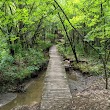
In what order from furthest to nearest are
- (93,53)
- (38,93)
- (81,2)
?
(93,53) < (81,2) < (38,93)

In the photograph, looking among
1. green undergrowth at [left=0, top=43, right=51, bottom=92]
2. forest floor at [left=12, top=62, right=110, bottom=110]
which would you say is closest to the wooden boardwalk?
forest floor at [left=12, top=62, right=110, bottom=110]

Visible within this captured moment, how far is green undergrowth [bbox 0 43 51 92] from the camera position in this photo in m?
9.52

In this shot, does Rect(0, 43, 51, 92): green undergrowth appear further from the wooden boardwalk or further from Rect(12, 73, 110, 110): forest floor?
Rect(12, 73, 110, 110): forest floor

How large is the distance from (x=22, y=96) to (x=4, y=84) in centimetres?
118

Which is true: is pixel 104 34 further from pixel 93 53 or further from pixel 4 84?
pixel 93 53

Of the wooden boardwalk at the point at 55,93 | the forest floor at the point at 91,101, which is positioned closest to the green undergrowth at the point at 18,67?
the wooden boardwalk at the point at 55,93

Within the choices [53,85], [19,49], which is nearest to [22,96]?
[53,85]

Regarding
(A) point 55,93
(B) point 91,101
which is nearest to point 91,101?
(B) point 91,101

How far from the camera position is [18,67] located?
1145 centimetres

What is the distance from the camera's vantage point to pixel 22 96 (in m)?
9.02

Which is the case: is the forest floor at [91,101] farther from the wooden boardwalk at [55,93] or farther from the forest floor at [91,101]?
the wooden boardwalk at [55,93]

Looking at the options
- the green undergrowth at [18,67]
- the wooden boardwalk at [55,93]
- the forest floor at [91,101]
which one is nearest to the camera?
the forest floor at [91,101]

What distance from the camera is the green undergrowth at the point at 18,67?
952cm

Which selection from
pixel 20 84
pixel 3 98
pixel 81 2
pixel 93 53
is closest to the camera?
pixel 3 98
